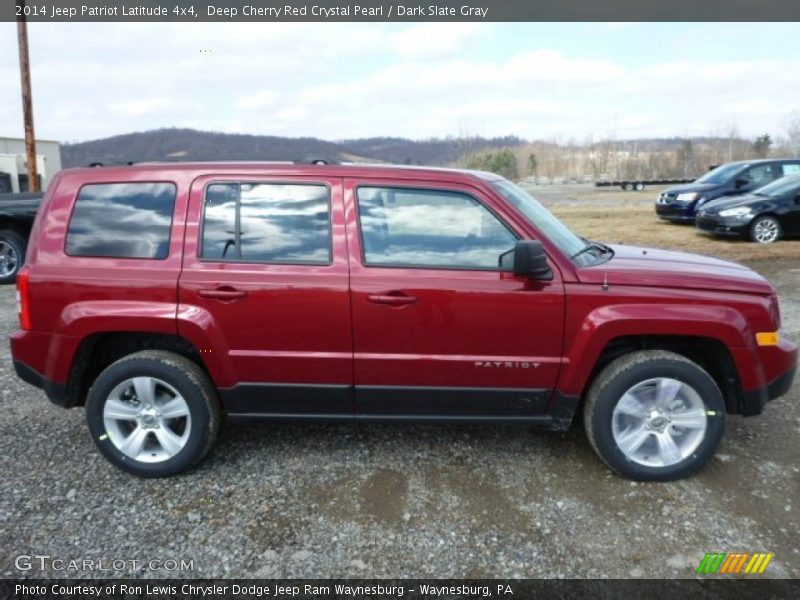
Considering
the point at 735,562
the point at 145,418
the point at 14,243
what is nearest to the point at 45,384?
the point at 145,418

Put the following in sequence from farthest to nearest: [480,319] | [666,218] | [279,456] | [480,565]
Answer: [666,218]
[279,456]
[480,319]
[480,565]

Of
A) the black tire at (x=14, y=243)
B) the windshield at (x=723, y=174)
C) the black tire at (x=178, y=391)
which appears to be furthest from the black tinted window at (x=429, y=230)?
the windshield at (x=723, y=174)

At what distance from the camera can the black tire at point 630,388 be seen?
3.20 meters

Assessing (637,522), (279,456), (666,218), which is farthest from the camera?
(666,218)

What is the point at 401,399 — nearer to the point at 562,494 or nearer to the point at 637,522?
the point at 562,494

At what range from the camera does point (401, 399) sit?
333 cm

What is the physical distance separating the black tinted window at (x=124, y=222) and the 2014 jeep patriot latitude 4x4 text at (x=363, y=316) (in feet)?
0.04

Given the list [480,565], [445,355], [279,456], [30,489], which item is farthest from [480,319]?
[30,489]

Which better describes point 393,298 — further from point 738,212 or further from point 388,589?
point 738,212

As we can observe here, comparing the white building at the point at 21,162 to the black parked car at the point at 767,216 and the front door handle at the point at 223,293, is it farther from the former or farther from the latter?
the black parked car at the point at 767,216

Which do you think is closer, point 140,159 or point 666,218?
point 140,159

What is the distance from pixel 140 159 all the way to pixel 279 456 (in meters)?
2.02

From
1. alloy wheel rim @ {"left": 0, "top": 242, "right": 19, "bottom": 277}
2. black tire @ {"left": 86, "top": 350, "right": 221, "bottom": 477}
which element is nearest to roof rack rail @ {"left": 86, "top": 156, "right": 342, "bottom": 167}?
black tire @ {"left": 86, "top": 350, "right": 221, "bottom": 477}

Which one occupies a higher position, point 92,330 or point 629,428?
point 92,330
